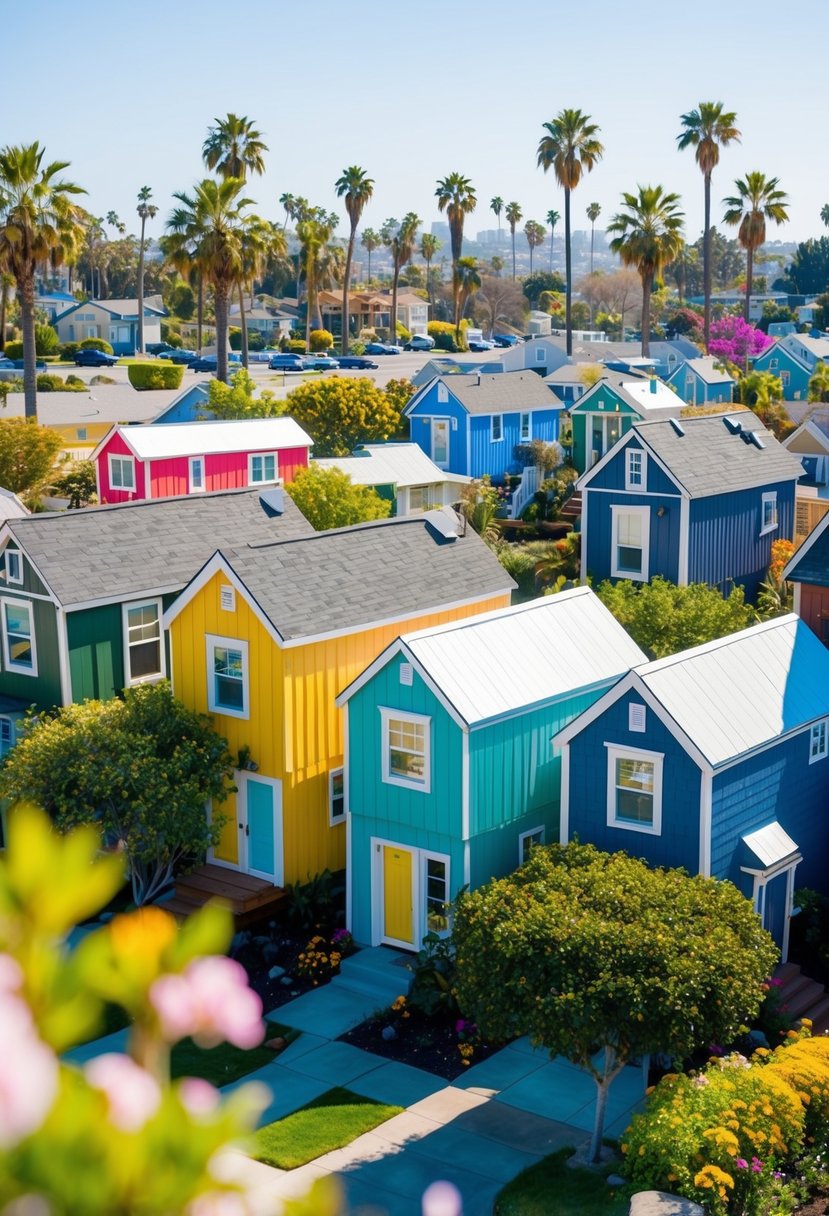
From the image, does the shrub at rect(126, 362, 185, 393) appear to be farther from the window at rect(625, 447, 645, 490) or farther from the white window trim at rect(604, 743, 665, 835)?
the white window trim at rect(604, 743, 665, 835)

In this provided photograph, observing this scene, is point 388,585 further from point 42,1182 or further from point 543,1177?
point 42,1182

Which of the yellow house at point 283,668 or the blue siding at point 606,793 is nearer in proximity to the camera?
the blue siding at point 606,793

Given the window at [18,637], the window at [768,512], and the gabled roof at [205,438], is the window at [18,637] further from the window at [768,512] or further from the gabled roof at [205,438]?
the window at [768,512]

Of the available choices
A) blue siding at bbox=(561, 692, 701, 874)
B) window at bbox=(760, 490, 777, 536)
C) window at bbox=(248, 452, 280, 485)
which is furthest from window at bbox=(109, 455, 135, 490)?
blue siding at bbox=(561, 692, 701, 874)

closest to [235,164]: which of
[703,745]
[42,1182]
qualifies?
[703,745]

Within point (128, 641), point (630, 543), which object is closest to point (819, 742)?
point (630, 543)

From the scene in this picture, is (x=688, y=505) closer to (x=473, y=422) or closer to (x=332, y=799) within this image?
(x=332, y=799)

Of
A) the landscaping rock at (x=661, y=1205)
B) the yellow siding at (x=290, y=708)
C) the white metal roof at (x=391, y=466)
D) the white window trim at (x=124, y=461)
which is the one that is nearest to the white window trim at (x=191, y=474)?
the white window trim at (x=124, y=461)
